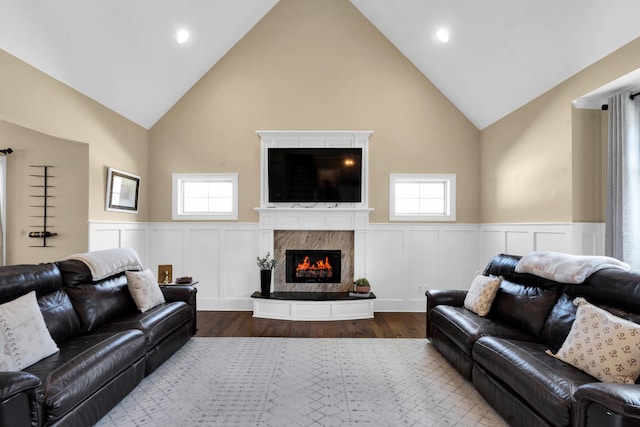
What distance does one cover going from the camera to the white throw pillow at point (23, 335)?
2023 millimetres

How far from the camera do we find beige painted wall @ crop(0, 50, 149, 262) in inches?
125

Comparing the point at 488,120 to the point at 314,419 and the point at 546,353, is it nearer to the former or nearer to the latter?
the point at 546,353

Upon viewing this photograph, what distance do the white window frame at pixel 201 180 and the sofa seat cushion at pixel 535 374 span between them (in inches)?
154

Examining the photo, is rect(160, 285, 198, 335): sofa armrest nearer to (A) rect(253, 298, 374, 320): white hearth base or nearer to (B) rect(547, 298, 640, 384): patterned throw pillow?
(A) rect(253, 298, 374, 320): white hearth base

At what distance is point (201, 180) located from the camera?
18.0 ft

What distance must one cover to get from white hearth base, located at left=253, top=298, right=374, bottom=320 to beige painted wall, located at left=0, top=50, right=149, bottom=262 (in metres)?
2.30

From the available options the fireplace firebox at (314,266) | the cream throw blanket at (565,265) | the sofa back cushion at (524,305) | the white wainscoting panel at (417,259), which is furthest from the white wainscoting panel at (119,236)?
the cream throw blanket at (565,265)

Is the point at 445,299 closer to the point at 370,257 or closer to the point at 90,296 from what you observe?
the point at 370,257

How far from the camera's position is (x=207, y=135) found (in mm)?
5430

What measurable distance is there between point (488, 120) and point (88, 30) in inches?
195

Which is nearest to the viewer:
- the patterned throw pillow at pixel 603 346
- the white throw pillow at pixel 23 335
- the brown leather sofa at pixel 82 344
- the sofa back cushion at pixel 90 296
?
the brown leather sofa at pixel 82 344

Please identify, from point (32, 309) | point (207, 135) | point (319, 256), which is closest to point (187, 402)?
point (32, 309)

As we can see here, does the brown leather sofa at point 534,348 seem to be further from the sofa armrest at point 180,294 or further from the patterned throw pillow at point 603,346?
the sofa armrest at point 180,294

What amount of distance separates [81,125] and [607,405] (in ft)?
16.4
